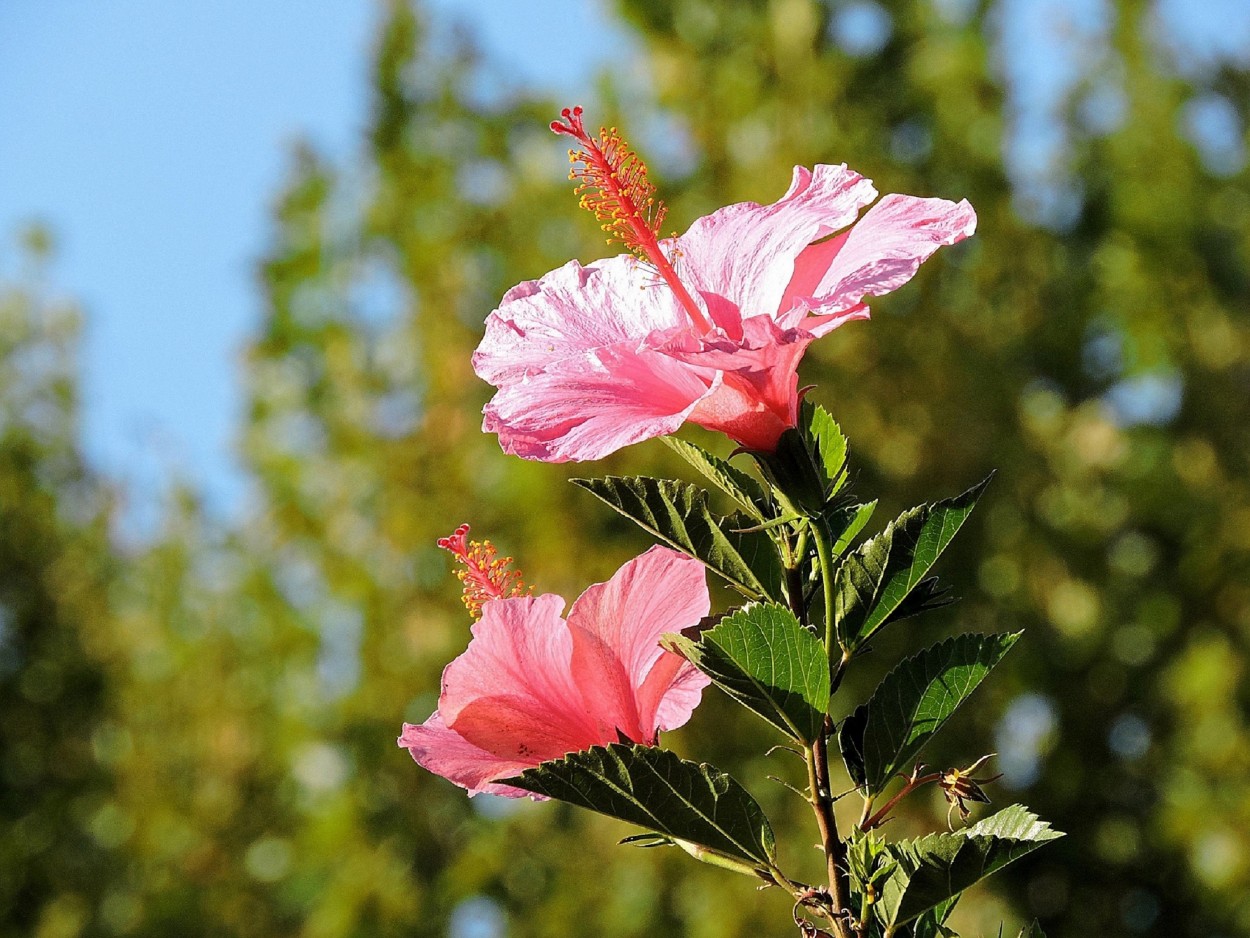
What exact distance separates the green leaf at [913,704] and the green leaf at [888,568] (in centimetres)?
4

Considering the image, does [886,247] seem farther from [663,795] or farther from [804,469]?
[663,795]

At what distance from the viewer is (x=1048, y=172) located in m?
6.97

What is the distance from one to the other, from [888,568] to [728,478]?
0.40ft

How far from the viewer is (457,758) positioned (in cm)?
87

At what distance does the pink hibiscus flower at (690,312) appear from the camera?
814mm

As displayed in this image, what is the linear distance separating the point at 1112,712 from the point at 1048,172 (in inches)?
119

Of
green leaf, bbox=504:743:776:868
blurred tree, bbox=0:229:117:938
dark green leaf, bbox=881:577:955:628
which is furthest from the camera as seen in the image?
blurred tree, bbox=0:229:117:938

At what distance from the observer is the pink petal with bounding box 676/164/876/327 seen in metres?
0.88

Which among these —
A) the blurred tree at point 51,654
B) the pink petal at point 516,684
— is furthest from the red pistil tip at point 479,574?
the blurred tree at point 51,654

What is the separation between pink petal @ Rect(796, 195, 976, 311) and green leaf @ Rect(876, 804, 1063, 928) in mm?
329

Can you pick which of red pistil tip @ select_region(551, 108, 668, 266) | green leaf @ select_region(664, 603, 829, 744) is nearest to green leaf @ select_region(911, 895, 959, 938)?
green leaf @ select_region(664, 603, 829, 744)

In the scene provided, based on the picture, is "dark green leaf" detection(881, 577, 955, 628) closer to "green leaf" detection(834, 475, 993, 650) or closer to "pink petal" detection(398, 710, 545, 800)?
"green leaf" detection(834, 475, 993, 650)

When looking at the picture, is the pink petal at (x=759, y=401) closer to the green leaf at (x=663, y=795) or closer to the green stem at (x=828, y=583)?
the green stem at (x=828, y=583)

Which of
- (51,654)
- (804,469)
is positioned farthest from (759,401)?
(51,654)
